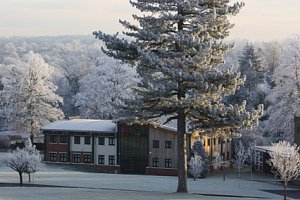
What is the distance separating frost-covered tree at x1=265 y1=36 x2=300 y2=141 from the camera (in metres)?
60.2

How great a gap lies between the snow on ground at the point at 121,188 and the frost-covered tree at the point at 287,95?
5.77 metres

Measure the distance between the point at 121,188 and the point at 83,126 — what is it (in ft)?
84.8

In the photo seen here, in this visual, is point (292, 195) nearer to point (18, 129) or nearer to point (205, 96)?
point (205, 96)

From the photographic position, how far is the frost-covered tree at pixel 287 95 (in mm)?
60188

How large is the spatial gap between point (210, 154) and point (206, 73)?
3904 centimetres

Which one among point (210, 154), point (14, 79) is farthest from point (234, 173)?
point (14, 79)

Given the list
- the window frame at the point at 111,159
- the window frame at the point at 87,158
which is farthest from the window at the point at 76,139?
the window frame at the point at 111,159

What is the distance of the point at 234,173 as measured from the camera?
64250 millimetres

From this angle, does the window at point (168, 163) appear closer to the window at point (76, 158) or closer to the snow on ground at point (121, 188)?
the snow on ground at point (121, 188)

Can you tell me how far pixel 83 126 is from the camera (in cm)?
6681

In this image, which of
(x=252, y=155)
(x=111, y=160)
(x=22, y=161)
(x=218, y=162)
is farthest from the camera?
(x=252, y=155)

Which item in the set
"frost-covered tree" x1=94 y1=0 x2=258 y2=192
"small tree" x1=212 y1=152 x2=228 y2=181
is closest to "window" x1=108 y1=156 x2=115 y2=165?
"small tree" x1=212 y1=152 x2=228 y2=181

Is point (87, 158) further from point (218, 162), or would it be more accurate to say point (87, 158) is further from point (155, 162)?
point (218, 162)

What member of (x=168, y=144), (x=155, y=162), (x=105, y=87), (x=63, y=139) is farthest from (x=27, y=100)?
(x=168, y=144)
